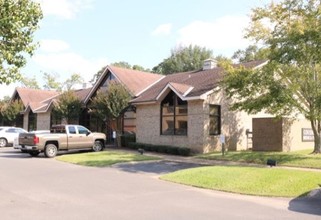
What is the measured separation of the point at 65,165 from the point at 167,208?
10756 millimetres

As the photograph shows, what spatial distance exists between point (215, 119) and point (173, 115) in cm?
282

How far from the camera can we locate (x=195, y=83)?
86.8ft

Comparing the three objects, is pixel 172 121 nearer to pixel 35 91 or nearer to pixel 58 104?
pixel 58 104

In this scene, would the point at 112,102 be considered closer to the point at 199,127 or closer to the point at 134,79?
the point at 134,79

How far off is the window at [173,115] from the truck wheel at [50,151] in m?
6.97

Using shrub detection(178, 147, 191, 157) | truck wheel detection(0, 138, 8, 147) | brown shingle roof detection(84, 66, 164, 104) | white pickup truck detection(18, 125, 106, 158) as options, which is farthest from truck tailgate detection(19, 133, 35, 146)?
truck wheel detection(0, 138, 8, 147)

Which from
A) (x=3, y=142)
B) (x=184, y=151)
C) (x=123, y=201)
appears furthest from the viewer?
(x=3, y=142)

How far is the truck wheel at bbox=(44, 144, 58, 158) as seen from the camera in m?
23.1

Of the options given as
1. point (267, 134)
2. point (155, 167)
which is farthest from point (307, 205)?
point (267, 134)

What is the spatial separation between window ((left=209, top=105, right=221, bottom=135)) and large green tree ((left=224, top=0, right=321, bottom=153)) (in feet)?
12.2

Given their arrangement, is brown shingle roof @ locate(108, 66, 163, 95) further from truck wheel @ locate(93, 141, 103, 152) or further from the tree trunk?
the tree trunk

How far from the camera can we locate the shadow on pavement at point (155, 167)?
55.4ft

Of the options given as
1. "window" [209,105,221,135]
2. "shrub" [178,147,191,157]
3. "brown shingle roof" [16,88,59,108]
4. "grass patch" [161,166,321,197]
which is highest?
"brown shingle roof" [16,88,59,108]

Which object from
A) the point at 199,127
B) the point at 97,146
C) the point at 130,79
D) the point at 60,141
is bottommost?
the point at 97,146
